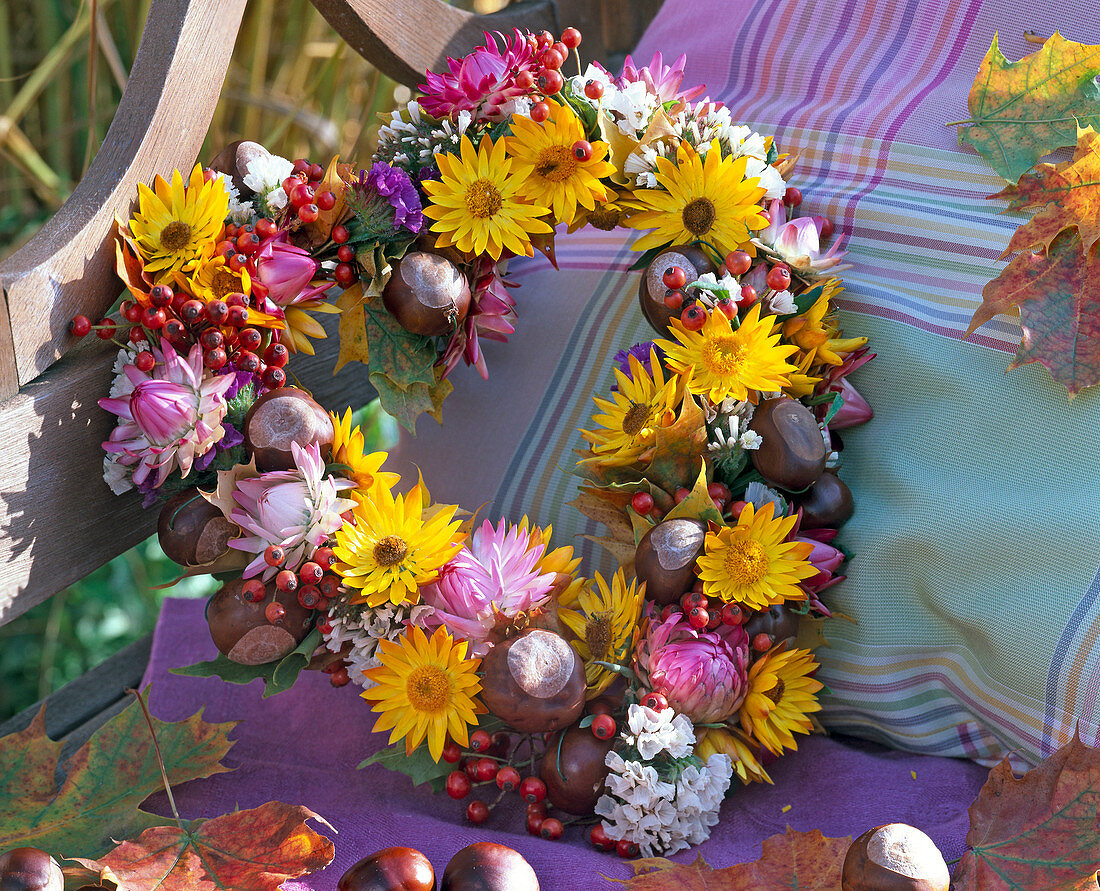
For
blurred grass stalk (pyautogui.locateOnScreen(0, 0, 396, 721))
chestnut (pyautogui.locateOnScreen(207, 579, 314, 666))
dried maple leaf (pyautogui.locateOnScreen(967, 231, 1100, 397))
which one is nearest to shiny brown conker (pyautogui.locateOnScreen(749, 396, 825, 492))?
dried maple leaf (pyautogui.locateOnScreen(967, 231, 1100, 397))

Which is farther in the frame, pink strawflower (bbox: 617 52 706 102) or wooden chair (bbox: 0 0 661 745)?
pink strawflower (bbox: 617 52 706 102)

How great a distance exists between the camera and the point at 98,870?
540mm

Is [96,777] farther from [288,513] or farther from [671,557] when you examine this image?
[671,557]

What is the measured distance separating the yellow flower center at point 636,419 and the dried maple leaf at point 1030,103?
315 millimetres

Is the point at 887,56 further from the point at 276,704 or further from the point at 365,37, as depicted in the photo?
the point at 276,704

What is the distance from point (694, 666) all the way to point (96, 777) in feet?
1.41

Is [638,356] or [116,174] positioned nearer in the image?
[116,174]

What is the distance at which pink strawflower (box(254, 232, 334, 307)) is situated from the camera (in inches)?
26.3

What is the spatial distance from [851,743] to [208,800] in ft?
1.60

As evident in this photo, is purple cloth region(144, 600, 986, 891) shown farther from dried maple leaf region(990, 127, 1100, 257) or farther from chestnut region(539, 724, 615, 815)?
dried maple leaf region(990, 127, 1100, 257)

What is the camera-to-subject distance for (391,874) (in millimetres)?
524

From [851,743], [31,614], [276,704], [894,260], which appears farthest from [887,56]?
[31,614]

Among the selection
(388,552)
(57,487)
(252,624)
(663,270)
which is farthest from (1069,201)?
(57,487)

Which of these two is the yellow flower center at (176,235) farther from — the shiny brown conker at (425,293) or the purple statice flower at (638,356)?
the purple statice flower at (638,356)
